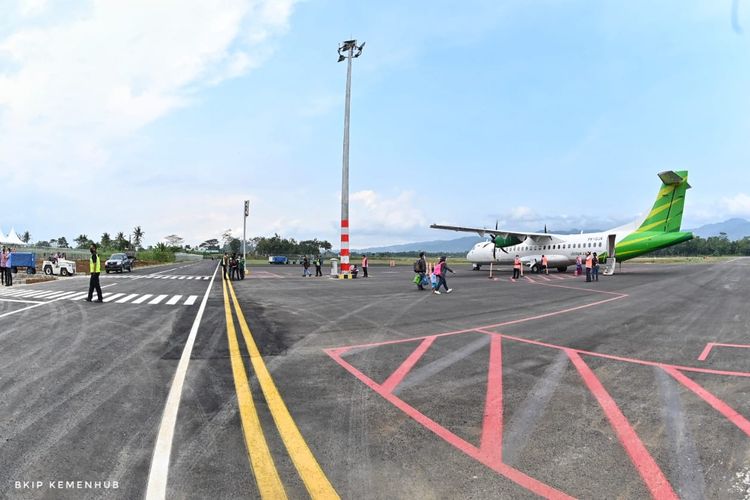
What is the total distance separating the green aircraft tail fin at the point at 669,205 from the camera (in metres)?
26.0

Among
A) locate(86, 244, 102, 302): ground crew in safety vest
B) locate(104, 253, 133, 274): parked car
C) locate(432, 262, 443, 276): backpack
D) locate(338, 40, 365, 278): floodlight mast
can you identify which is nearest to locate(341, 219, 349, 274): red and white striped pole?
locate(338, 40, 365, 278): floodlight mast

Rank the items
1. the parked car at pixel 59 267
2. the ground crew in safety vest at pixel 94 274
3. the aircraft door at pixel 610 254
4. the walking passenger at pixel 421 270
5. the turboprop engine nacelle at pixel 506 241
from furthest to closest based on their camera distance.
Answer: the turboprop engine nacelle at pixel 506 241 → the parked car at pixel 59 267 → the aircraft door at pixel 610 254 → the walking passenger at pixel 421 270 → the ground crew in safety vest at pixel 94 274

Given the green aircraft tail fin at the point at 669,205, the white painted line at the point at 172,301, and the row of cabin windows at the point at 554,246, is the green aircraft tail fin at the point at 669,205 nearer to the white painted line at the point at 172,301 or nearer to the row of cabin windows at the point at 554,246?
the row of cabin windows at the point at 554,246

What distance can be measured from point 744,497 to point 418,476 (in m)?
2.06

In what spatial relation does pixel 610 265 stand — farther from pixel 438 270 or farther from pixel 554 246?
pixel 438 270

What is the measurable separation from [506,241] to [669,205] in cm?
1193

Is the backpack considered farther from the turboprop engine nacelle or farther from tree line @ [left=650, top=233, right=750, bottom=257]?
tree line @ [left=650, top=233, right=750, bottom=257]

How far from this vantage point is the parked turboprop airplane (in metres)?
26.4

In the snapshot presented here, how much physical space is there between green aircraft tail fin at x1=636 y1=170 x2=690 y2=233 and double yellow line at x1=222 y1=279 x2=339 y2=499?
92.8 ft

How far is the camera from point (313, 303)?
1352 centimetres

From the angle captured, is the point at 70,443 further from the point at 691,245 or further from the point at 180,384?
the point at 691,245

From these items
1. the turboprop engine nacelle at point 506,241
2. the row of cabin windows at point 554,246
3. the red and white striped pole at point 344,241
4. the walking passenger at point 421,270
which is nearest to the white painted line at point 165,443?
the walking passenger at point 421,270

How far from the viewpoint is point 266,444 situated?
3.44 meters

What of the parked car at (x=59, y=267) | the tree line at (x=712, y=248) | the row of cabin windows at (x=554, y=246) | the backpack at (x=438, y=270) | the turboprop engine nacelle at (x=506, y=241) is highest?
the tree line at (x=712, y=248)
